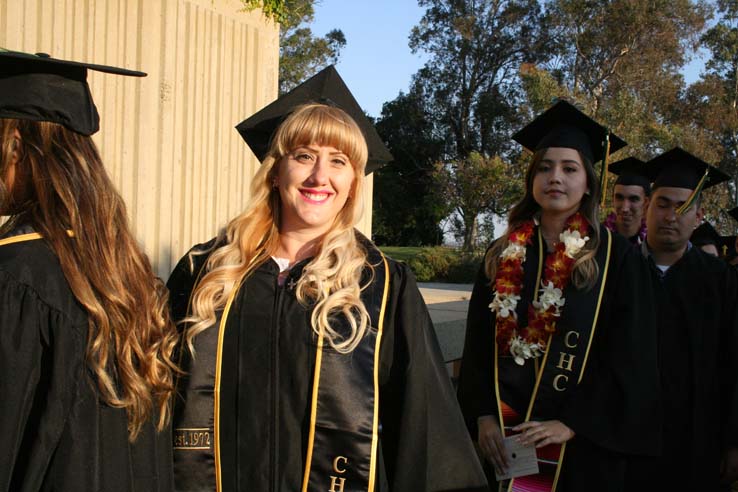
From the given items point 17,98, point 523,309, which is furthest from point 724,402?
point 17,98

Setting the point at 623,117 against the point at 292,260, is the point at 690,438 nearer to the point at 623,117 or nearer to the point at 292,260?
the point at 292,260

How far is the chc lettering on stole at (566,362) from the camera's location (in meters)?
2.99

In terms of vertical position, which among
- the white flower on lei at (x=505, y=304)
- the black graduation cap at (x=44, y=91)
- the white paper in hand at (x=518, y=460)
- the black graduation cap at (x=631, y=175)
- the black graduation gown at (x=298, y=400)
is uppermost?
the black graduation cap at (x=631, y=175)

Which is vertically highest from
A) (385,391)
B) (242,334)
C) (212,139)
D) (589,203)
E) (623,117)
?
(623,117)

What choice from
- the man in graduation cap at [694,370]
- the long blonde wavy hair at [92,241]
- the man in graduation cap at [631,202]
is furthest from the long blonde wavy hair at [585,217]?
the long blonde wavy hair at [92,241]

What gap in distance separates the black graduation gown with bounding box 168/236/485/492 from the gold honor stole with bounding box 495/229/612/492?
0.87 metres

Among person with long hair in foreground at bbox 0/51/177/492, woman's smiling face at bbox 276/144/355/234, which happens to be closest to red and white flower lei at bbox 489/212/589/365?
woman's smiling face at bbox 276/144/355/234

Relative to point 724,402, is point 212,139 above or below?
above

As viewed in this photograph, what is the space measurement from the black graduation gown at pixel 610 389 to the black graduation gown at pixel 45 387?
6.27ft

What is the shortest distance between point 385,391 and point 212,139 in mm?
3647

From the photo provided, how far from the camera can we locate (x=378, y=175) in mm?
30797

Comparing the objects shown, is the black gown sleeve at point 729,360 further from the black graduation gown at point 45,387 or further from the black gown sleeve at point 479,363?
the black graduation gown at point 45,387

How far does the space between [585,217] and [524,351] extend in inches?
26.7

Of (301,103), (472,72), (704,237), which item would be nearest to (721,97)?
(472,72)
